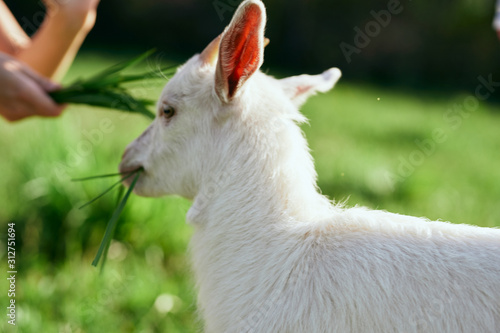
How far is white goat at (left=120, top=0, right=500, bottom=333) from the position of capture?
5.48 feet

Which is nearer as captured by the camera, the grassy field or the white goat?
the white goat

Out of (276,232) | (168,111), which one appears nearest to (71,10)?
(168,111)

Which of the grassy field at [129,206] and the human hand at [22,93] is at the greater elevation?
the human hand at [22,93]

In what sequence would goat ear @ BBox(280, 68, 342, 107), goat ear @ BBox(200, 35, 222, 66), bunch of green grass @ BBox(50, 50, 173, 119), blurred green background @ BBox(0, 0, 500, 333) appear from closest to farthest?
goat ear @ BBox(200, 35, 222, 66)
goat ear @ BBox(280, 68, 342, 107)
bunch of green grass @ BBox(50, 50, 173, 119)
blurred green background @ BBox(0, 0, 500, 333)

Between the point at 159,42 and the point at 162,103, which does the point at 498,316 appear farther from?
the point at 159,42

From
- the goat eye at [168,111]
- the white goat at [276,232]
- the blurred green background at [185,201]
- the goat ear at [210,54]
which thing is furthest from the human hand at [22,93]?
the goat ear at [210,54]

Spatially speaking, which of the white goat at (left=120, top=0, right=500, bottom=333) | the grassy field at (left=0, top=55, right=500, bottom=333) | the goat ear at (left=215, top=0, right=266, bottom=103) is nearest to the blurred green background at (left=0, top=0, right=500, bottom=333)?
the grassy field at (left=0, top=55, right=500, bottom=333)

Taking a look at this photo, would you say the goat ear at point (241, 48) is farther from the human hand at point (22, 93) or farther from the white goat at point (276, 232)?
the human hand at point (22, 93)

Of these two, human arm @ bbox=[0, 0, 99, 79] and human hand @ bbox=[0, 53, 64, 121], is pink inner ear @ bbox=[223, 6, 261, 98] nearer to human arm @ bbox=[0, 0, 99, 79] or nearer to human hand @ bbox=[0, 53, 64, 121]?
human hand @ bbox=[0, 53, 64, 121]

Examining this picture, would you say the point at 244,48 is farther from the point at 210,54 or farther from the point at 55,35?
the point at 55,35

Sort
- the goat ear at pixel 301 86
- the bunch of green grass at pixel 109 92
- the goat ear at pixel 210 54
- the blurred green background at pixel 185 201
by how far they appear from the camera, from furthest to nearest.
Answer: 1. the blurred green background at pixel 185 201
2. the bunch of green grass at pixel 109 92
3. the goat ear at pixel 301 86
4. the goat ear at pixel 210 54

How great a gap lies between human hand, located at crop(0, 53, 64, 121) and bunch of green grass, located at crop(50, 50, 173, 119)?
0.08 metres

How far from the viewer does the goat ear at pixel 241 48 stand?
5.87ft

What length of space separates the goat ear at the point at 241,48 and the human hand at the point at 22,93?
1.39m
